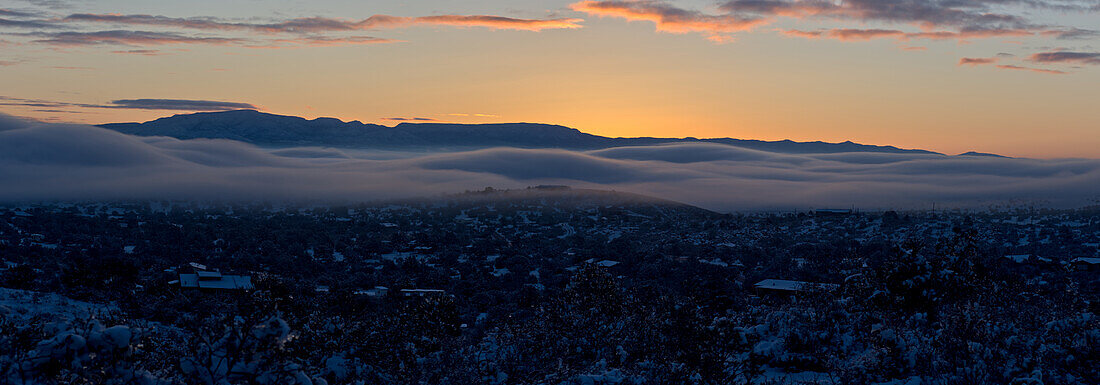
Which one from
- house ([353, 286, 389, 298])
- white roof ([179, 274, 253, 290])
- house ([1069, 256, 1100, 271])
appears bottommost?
house ([353, 286, 389, 298])

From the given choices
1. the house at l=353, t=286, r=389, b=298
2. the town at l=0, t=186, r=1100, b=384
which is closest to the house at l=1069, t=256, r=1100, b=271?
the town at l=0, t=186, r=1100, b=384

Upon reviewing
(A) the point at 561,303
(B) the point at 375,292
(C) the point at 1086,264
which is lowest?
(B) the point at 375,292

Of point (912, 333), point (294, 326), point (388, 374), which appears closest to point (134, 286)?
point (388, 374)

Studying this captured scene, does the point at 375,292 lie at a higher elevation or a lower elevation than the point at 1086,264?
lower

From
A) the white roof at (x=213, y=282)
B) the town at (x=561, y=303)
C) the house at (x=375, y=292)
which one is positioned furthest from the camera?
the house at (x=375, y=292)

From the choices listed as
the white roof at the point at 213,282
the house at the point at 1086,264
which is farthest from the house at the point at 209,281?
the house at the point at 1086,264

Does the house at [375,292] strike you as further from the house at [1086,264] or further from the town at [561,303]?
the house at [1086,264]

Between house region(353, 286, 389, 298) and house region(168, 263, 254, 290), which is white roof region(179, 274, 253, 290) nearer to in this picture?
house region(168, 263, 254, 290)

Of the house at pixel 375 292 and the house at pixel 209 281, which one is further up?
the house at pixel 209 281

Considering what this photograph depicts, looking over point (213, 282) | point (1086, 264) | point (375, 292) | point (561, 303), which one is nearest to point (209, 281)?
point (213, 282)

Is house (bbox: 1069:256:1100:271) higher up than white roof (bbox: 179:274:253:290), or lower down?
higher up

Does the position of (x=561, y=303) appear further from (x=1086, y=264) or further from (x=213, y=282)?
(x=1086, y=264)

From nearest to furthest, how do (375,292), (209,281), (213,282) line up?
(213,282), (209,281), (375,292)
